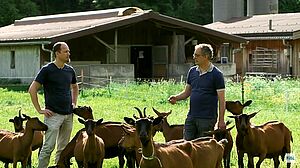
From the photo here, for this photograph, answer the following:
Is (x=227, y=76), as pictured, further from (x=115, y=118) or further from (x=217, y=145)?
(x=217, y=145)

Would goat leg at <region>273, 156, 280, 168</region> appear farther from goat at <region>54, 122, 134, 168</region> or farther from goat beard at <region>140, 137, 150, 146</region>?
goat beard at <region>140, 137, 150, 146</region>

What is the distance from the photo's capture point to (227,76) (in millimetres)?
34781

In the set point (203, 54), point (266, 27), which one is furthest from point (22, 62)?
point (203, 54)

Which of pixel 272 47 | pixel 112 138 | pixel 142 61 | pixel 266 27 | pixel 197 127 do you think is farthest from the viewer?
pixel 266 27

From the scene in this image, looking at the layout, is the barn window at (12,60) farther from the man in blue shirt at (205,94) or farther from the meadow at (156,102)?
the man in blue shirt at (205,94)

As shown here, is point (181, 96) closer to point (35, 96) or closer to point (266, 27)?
point (35, 96)

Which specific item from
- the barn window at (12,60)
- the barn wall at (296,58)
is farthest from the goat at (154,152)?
the barn wall at (296,58)

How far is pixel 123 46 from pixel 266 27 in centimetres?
970

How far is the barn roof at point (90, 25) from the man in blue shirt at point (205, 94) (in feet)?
66.6

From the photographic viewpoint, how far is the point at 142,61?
35719mm

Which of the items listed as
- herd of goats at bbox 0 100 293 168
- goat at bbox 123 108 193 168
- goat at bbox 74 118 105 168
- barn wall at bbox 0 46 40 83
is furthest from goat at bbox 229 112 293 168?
barn wall at bbox 0 46 40 83

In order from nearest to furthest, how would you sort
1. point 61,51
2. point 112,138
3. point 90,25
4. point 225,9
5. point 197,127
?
point 61,51 < point 197,127 < point 112,138 < point 90,25 < point 225,9

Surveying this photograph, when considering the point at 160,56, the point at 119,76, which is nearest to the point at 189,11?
the point at 160,56

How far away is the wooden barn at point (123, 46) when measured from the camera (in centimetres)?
3158
